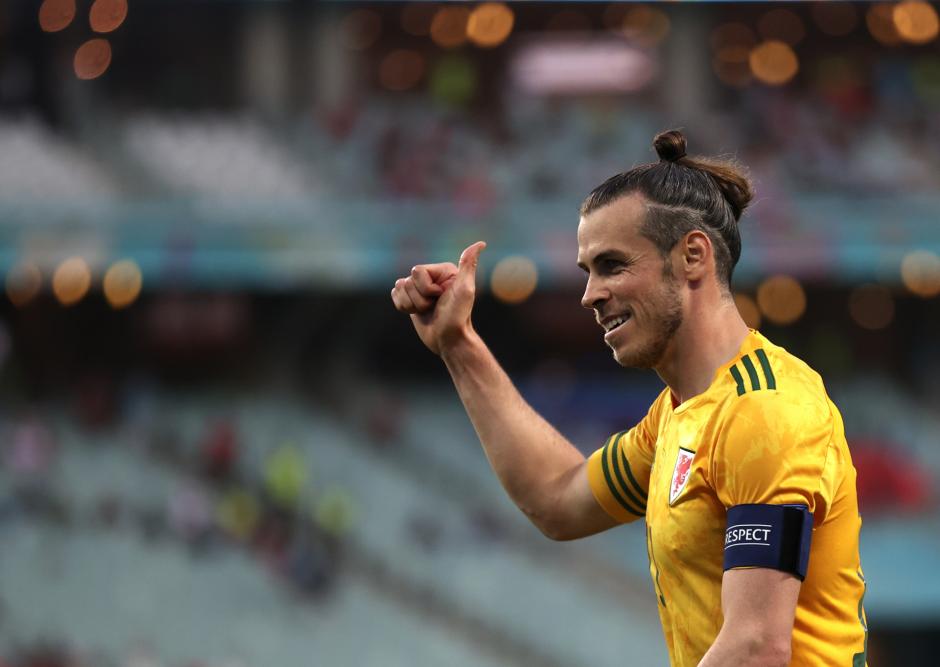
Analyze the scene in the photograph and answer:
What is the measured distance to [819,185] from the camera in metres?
17.0

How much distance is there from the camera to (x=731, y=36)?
19750 mm

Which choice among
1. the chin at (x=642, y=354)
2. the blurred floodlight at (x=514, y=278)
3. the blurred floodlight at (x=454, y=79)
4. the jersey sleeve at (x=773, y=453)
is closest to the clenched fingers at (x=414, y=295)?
the chin at (x=642, y=354)

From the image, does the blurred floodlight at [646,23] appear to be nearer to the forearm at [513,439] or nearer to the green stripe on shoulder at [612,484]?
the forearm at [513,439]

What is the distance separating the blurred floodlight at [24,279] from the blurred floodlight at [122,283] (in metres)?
0.79

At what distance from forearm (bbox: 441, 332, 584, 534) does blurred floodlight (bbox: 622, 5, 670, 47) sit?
17.1m

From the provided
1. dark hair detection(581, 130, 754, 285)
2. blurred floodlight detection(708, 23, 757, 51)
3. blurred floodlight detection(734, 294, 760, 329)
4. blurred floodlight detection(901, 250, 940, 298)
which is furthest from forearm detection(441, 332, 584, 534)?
blurred floodlight detection(708, 23, 757, 51)

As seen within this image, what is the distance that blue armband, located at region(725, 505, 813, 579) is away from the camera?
2262 mm

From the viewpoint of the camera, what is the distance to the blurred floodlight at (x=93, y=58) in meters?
19.0

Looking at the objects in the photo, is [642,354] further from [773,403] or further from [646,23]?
[646,23]

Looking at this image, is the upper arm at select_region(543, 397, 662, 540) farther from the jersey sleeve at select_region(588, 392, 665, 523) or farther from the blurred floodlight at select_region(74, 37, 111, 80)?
the blurred floodlight at select_region(74, 37, 111, 80)

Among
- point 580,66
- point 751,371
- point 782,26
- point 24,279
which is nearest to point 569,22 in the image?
point 580,66

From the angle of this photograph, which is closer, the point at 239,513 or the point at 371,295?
the point at 239,513

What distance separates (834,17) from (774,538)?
1885 cm

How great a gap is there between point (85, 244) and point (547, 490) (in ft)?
44.8
